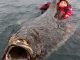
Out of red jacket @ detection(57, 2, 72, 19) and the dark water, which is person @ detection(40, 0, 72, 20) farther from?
the dark water

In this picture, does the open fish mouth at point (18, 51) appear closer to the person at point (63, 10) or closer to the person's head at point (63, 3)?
the person at point (63, 10)

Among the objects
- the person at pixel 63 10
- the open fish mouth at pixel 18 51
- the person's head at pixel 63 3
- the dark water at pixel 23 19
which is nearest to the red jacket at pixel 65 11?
the person at pixel 63 10

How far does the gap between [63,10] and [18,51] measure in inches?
299

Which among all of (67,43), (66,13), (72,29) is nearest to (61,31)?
(67,43)

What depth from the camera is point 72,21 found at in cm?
1388

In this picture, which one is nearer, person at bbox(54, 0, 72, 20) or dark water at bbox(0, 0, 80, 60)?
dark water at bbox(0, 0, 80, 60)

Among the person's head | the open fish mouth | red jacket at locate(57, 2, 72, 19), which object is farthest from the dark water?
the open fish mouth

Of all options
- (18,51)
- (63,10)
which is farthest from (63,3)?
(18,51)

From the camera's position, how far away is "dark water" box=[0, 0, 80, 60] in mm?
10045

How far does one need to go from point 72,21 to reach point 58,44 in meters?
4.14

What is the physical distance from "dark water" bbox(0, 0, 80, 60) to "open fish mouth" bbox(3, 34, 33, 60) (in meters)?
1.89

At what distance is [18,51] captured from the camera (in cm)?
794

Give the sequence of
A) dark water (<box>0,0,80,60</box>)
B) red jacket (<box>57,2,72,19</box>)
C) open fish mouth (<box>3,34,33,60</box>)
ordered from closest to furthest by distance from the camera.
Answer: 1. open fish mouth (<box>3,34,33,60</box>)
2. dark water (<box>0,0,80,60</box>)
3. red jacket (<box>57,2,72,19</box>)

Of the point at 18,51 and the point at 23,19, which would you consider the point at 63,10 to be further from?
the point at 18,51
